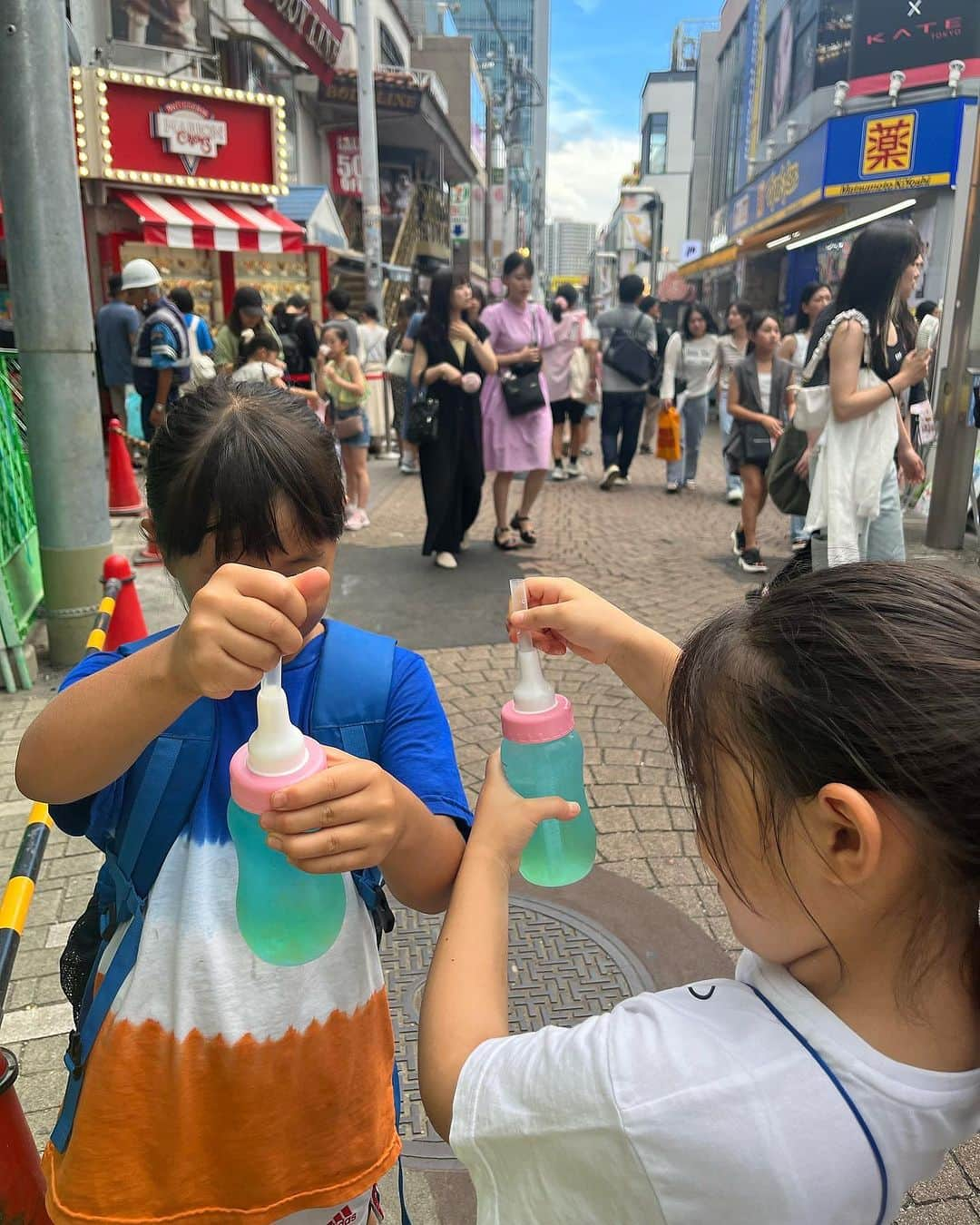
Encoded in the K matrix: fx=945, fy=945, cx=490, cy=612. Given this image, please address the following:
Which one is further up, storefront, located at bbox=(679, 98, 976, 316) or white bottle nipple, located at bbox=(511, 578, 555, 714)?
storefront, located at bbox=(679, 98, 976, 316)

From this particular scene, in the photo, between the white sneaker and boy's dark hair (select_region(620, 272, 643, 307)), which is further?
the white sneaker

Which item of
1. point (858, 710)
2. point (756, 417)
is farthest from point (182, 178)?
point (858, 710)

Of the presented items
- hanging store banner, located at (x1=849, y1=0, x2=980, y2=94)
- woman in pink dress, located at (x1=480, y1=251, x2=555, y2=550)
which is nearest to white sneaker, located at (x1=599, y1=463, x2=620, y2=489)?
woman in pink dress, located at (x1=480, y1=251, x2=555, y2=550)

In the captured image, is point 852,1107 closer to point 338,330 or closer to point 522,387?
point 522,387

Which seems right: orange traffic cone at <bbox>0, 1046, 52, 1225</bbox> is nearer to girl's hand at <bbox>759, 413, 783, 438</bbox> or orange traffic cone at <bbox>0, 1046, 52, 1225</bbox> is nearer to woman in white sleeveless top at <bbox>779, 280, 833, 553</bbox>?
girl's hand at <bbox>759, 413, 783, 438</bbox>

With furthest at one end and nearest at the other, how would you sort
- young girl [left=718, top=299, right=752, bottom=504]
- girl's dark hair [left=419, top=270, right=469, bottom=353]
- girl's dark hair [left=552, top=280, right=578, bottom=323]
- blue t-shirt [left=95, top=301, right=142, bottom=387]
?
girl's dark hair [left=552, top=280, right=578, bottom=323]
blue t-shirt [left=95, top=301, right=142, bottom=387]
young girl [left=718, top=299, right=752, bottom=504]
girl's dark hair [left=419, top=270, right=469, bottom=353]

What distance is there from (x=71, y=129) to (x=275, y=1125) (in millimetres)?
4873

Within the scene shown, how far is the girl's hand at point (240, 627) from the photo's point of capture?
0.95 meters

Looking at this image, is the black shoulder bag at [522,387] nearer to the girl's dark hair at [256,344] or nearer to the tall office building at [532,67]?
the girl's dark hair at [256,344]

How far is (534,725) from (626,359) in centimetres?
947

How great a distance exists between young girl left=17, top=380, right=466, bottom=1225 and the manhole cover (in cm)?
115

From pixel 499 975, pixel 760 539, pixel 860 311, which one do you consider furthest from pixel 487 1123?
pixel 760 539

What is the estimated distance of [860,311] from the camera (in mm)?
4238

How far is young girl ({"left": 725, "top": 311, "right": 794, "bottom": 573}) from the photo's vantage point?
285 inches
